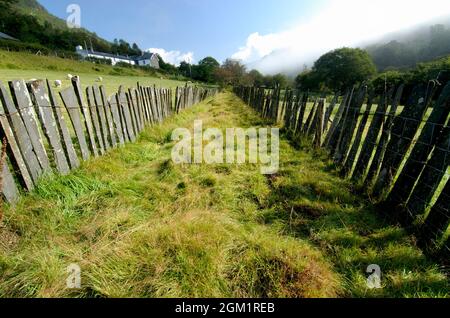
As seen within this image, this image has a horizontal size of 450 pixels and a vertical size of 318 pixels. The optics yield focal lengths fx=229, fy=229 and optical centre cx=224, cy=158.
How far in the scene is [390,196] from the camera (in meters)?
3.19

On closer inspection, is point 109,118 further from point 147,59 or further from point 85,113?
point 147,59

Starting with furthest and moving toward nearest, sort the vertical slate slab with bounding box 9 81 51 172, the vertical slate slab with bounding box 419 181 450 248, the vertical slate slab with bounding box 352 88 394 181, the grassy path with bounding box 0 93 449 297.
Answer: the vertical slate slab with bounding box 352 88 394 181 < the vertical slate slab with bounding box 9 81 51 172 < the vertical slate slab with bounding box 419 181 450 248 < the grassy path with bounding box 0 93 449 297

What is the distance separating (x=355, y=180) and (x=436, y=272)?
2.00 m

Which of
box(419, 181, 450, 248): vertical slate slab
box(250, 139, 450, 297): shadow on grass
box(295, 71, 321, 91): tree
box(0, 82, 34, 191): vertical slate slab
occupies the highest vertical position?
box(0, 82, 34, 191): vertical slate slab

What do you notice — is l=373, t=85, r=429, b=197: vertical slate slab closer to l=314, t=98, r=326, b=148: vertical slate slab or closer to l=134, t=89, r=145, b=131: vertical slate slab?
l=314, t=98, r=326, b=148: vertical slate slab

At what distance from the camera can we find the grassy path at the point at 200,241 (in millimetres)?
1932

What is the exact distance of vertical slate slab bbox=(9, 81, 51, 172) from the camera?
9.26ft

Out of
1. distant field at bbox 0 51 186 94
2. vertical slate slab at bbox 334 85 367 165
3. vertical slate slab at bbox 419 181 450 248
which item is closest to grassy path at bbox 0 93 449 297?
vertical slate slab at bbox 419 181 450 248

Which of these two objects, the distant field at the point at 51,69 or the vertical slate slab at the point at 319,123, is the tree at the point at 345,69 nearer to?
the distant field at the point at 51,69

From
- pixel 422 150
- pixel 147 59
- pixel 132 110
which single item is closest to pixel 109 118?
pixel 132 110

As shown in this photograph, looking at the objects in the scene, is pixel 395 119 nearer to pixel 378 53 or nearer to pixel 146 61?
pixel 146 61

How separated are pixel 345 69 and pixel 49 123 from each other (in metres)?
75.6

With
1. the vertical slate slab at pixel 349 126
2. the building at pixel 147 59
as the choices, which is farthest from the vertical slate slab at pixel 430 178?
the building at pixel 147 59

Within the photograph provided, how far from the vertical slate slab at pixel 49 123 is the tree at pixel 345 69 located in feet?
231
